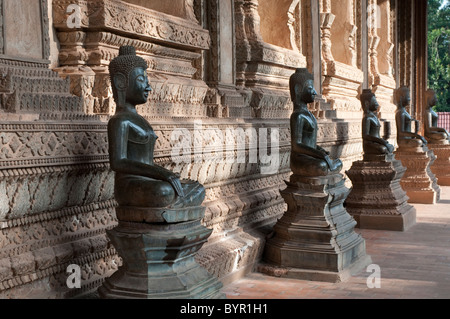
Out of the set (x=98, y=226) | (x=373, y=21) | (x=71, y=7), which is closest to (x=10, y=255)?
(x=98, y=226)

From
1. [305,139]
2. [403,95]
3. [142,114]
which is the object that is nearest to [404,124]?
[403,95]

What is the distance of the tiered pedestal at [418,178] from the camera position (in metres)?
10.7

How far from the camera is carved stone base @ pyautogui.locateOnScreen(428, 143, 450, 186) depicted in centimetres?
1329

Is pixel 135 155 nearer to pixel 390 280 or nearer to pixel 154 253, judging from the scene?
pixel 154 253

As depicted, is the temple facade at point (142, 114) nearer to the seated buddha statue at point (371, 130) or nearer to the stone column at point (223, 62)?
the stone column at point (223, 62)

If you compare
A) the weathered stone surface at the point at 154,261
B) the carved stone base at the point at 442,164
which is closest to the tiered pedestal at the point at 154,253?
the weathered stone surface at the point at 154,261

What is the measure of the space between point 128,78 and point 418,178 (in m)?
7.94

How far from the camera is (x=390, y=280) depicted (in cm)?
554

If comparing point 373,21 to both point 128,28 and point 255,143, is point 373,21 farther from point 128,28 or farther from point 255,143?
point 128,28

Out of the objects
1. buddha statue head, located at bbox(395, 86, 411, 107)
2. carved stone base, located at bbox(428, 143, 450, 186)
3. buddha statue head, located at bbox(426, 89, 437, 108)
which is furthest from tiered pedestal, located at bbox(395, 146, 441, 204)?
buddha statue head, located at bbox(426, 89, 437, 108)

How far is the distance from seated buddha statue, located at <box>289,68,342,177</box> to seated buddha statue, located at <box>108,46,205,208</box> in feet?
6.96

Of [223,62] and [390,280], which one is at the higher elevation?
[223,62]
